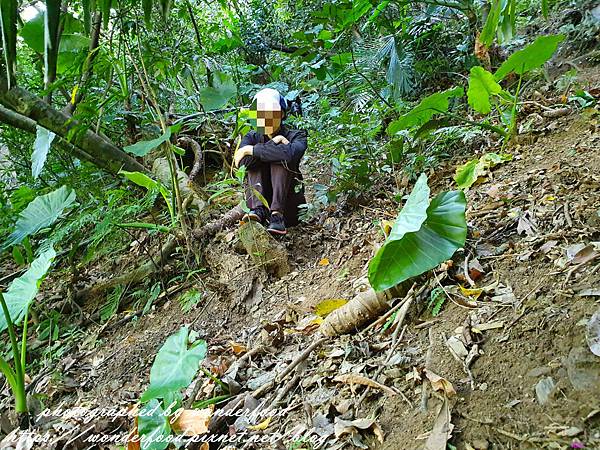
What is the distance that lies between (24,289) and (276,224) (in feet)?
4.14

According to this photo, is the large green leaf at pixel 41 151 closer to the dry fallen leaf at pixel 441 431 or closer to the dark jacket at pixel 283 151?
the dark jacket at pixel 283 151

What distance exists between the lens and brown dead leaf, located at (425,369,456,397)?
0.98 m

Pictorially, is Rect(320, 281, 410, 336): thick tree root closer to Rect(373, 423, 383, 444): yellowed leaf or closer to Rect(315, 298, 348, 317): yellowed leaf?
Rect(315, 298, 348, 317): yellowed leaf

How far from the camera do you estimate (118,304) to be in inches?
98.0

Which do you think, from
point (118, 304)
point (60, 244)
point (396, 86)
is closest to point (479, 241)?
point (118, 304)

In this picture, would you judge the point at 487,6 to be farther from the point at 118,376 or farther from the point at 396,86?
the point at 118,376

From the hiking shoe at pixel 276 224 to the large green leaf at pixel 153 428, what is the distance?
4.41 ft

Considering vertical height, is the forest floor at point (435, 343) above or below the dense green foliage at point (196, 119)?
below

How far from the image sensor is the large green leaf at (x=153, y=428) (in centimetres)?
116

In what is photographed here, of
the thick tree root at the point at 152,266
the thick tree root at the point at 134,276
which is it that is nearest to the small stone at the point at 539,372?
→ the thick tree root at the point at 152,266

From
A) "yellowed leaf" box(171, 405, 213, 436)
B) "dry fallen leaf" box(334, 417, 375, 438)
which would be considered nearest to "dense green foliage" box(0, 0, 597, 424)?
"dry fallen leaf" box(334, 417, 375, 438)

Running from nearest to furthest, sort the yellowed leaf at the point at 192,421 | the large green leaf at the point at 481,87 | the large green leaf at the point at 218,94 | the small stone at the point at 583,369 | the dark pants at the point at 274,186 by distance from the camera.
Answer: the small stone at the point at 583,369 → the yellowed leaf at the point at 192,421 → the large green leaf at the point at 481,87 → the large green leaf at the point at 218,94 → the dark pants at the point at 274,186

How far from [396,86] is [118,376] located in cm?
283

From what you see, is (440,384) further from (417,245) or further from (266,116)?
(266,116)
